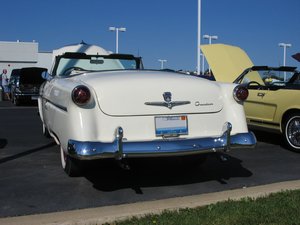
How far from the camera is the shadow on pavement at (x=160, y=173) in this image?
5.75m

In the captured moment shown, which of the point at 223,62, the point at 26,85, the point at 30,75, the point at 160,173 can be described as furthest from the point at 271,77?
the point at 30,75

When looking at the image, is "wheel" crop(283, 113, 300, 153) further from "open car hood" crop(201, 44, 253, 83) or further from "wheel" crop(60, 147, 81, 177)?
"wheel" crop(60, 147, 81, 177)

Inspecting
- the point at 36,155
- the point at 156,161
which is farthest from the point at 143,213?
the point at 36,155

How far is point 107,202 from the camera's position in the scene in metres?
4.92

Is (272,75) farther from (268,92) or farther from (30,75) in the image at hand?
(30,75)

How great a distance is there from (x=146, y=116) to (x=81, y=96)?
2.35 ft

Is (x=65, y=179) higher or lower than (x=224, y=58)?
lower

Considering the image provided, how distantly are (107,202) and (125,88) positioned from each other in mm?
1211

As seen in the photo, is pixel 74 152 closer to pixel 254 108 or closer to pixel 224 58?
pixel 254 108

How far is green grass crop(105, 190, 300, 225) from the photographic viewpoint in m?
4.11

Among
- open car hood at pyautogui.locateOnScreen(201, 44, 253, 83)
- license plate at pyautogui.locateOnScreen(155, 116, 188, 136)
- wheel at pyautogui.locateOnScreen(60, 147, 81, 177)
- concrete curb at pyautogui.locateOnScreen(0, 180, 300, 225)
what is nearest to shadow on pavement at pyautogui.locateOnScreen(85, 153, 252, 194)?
wheel at pyautogui.locateOnScreen(60, 147, 81, 177)

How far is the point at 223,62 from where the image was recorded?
10633 millimetres

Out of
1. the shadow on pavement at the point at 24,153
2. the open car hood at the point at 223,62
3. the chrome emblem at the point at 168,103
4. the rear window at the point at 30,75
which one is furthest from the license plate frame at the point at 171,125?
the rear window at the point at 30,75

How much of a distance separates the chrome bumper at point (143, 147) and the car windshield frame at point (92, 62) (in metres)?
2.77
